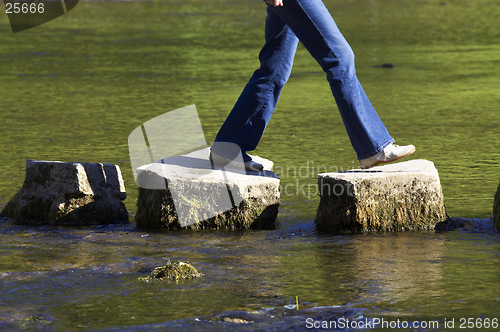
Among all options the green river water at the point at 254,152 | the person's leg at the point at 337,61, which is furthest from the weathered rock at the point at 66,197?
the person's leg at the point at 337,61

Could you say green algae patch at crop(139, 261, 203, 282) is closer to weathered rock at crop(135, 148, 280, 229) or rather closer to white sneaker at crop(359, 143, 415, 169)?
weathered rock at crop(135, 148, 280, 229)

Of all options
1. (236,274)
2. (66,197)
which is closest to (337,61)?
(236,274)

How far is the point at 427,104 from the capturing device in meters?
10.1

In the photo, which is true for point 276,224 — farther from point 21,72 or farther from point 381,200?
point 21,72

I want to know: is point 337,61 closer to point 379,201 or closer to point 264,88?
point 264,88

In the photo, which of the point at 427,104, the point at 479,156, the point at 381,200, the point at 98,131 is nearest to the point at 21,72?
the point at 98,131

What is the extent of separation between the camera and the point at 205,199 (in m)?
5.04

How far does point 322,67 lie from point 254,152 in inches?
95.3

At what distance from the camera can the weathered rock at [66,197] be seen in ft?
17.2

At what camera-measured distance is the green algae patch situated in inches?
156

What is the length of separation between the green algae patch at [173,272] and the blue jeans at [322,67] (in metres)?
1.48

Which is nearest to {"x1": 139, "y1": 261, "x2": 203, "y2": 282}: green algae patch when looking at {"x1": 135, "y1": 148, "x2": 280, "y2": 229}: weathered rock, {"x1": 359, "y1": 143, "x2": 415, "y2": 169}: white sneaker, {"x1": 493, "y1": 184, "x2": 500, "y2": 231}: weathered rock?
{"x1": 135, "y1": 148, "x2": 280, "y2": 229}: weathered rock

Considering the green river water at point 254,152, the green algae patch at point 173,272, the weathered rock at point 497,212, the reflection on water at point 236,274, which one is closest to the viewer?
the reflection on water at point 236,274

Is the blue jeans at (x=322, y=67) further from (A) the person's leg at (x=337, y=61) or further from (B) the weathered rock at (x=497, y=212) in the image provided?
(B) the weathered rock at (x=497, y=212)
